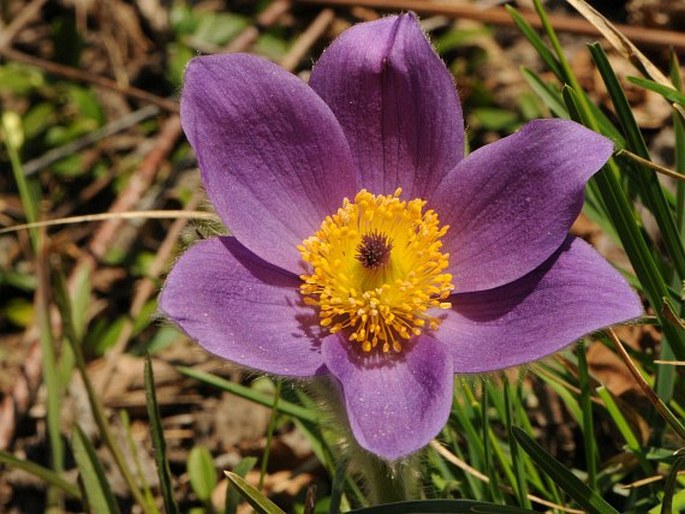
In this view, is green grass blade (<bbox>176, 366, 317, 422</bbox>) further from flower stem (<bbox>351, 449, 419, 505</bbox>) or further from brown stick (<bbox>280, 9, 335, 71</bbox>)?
brown stick (<bbox>280, 9, 335, 71</bbox>)

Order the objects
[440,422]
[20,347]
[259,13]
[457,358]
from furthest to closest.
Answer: [259,13], [20,347], [457,358], [440,422]

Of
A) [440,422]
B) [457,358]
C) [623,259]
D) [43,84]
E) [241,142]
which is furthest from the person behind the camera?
[43,84]

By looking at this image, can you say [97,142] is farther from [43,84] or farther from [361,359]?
[361,359]

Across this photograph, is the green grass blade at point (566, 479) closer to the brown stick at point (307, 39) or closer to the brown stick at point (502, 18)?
the brown stick at point (502, 18)

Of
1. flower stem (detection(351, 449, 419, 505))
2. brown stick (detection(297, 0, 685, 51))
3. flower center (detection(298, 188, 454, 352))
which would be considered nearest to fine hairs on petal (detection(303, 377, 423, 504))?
flower stem (detection(351, 449, 419, 505))

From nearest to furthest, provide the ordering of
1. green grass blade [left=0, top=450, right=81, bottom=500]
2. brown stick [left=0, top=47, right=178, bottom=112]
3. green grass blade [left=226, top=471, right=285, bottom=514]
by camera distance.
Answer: green grass blade [left=226, top=471, right=285, bottom=514], green grass blade [left=0, top=450, right=81, bottom=500], brown stick [left=0, top=47, right=178, bottom=112]

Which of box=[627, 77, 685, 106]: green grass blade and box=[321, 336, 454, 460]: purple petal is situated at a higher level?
box=[627, 77, 685, 106]: green grass blade

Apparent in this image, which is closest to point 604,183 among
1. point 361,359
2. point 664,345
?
point 664,345

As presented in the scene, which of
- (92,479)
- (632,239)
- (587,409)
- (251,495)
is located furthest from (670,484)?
(92,479)

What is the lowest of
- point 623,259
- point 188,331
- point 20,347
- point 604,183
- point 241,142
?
point 20,347
